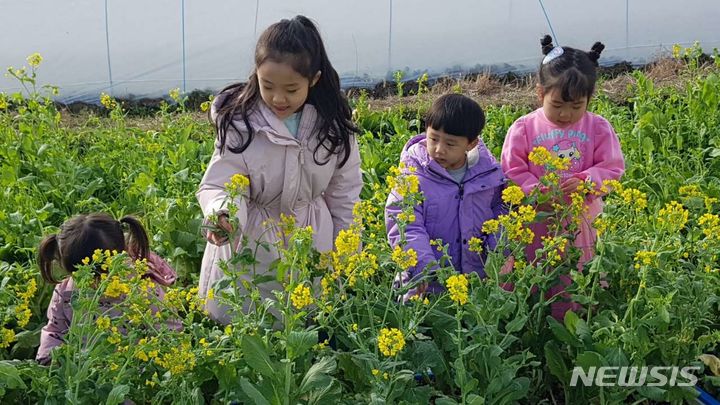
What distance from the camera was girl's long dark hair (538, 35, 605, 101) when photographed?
9.82 ft

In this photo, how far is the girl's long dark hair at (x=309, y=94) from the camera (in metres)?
2.65

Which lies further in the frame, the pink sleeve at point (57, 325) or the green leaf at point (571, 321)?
the pink sleeve at point (57, 325)

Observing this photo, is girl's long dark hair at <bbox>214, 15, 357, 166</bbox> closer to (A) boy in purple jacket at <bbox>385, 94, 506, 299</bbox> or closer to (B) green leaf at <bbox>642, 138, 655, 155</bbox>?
(A) boy in purple jacket at <bbox>385, 94, 506, 299</bbox>

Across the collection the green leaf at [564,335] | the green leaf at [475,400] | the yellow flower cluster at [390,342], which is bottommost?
the green leaf at [475,400]

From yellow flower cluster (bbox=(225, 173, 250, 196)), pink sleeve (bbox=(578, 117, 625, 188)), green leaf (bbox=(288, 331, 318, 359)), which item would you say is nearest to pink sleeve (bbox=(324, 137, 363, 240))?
yellow flower cluster (bbox=(225, 173, 250, 196))

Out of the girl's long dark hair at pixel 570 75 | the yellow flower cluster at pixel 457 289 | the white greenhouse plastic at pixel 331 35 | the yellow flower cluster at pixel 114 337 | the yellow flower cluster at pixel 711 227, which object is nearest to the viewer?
the yellow flower cluster at pixel 457 289

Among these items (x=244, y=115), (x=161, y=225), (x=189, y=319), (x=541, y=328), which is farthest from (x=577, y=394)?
(x=161, y=225)

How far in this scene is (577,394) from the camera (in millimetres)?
2523

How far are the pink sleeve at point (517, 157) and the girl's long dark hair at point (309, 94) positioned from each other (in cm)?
58

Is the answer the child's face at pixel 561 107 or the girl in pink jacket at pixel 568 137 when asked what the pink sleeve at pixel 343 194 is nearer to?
the girl in pink jacket at pixel 568 137

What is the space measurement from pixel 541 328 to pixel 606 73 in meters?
5.00

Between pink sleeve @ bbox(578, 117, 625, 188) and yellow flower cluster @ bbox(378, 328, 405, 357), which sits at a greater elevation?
pink sleeve @ bbox(578, 117, 625, 188)

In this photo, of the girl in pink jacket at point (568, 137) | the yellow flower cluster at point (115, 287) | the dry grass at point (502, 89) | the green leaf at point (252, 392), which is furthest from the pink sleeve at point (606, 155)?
the dry grass at point (502, 89)

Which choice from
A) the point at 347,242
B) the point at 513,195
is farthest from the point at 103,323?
the point at 513,195
